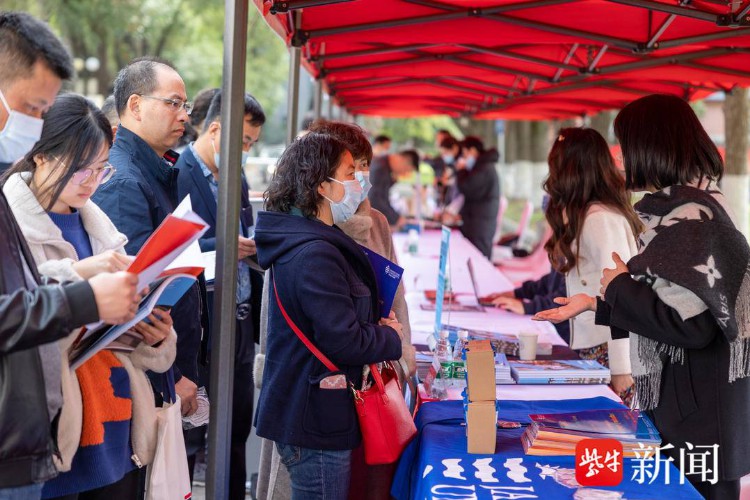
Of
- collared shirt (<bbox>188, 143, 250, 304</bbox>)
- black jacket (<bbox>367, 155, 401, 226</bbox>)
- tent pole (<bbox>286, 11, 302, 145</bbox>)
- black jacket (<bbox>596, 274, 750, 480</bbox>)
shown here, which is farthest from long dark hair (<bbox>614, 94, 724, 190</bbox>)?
black jacket (<bbox>367, 155, 401, 226</bbox>)

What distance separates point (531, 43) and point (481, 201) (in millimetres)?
5818

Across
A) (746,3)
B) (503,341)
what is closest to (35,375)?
(503,341)

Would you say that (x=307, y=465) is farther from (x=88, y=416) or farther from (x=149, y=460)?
(x=88, y=416)

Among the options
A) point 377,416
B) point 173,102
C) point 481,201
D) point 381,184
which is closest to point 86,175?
point 173,102

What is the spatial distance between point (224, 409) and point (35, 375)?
3.55 feet

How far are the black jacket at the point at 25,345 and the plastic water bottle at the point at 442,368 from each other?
1.69 meters

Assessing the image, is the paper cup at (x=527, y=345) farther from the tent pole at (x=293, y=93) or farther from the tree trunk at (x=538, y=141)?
the tree trunk at (x=538, y=141)

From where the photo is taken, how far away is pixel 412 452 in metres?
2.90

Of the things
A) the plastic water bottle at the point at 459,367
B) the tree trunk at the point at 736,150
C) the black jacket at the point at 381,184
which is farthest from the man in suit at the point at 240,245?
the tree trunk at the point at 736,150

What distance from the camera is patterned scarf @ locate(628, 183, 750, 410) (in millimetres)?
2594

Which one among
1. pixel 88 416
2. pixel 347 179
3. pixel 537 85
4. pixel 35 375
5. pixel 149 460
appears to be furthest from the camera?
pixel 537 85

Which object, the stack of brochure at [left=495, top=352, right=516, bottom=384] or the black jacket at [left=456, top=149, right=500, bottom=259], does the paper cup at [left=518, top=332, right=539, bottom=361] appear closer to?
the stack of brochure at [left=495, top=352, right=516, bottom=384]

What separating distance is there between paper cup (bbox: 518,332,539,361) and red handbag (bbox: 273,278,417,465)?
108cm

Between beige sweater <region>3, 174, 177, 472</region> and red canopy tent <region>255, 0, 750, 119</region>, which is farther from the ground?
red canopy tent <region>255, 0, 750, 119</region>
